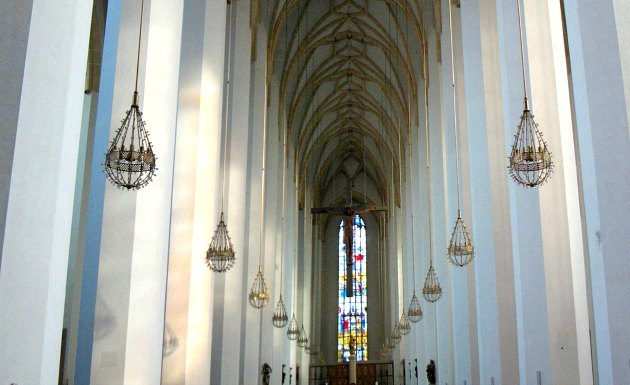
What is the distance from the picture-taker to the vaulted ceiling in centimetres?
2275

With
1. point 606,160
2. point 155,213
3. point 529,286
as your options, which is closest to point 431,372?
point 529,286

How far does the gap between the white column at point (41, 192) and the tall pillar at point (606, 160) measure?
423cm

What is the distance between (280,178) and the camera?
24984mm

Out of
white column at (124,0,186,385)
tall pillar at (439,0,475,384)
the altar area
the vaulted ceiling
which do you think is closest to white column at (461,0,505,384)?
tall pillar at (439,0,475,384)

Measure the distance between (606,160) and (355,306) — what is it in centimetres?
3349

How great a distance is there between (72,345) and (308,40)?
15033 mm

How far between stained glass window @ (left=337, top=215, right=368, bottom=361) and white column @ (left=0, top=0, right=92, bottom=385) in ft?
108

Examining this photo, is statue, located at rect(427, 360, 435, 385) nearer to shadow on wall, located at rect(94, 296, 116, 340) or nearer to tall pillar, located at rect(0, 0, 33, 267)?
shadow on wall, located at rect(94, 296, 116, 340)

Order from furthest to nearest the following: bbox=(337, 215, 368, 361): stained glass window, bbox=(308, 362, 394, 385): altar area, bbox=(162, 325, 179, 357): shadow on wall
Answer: bbox=(337, 215, 368, 361): stained glass window
bbox=(308, 362, 394, 385): altar area
bbox=(162, 325, 179, 357): shadow on wall

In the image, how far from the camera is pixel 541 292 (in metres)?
9.24

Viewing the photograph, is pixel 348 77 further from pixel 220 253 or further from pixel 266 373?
pixel 220 253

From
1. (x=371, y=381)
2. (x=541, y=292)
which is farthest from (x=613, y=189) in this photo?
(x=371, y=381)

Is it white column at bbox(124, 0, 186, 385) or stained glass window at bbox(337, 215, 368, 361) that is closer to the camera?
white column at bbox(124, 0, 186, 385)

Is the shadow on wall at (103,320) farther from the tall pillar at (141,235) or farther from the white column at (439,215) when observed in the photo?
the white column at (439,215)
